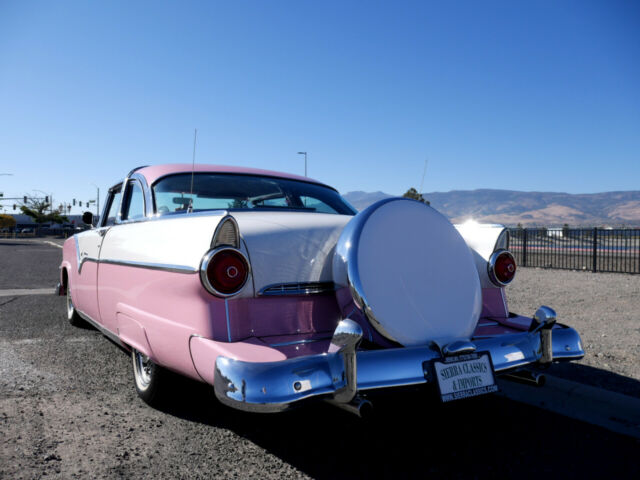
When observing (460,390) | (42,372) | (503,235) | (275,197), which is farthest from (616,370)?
(42,372)

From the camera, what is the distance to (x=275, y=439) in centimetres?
269

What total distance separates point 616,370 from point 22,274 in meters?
12.9

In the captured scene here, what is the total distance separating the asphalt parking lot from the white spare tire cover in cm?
33

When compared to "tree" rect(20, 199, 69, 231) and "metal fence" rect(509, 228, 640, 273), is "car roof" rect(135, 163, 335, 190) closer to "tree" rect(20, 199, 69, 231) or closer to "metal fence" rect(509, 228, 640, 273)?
"metal fence" rect(509, 228, 640, 273)

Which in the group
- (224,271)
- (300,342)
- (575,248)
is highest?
(224,271)

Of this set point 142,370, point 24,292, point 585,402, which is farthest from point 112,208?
point 24,292

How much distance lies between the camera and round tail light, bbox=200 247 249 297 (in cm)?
216

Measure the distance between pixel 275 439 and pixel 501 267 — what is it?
163cm

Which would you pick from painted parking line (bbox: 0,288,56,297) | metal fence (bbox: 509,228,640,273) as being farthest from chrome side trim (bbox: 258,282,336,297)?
metal fence (bbox: 509,228,640,273)

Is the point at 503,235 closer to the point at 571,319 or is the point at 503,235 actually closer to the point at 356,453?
the point at 356,453

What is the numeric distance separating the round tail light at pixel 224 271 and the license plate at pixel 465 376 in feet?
3.08

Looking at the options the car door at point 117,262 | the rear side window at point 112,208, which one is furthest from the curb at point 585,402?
the rear side window at point 112,208

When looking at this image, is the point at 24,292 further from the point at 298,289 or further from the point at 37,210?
the point at 37,210

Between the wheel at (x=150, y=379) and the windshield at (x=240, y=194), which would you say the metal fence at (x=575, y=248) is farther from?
the wheel at (x=150, y=379)
